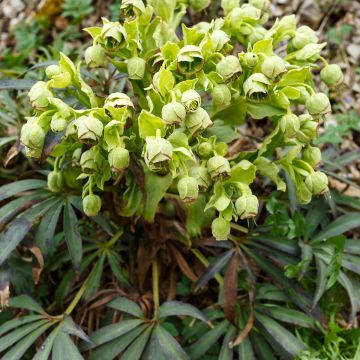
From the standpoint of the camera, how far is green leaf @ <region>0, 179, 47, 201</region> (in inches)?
45.4

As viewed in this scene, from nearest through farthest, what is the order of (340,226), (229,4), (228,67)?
1. (228,67)
2. (229,4)
3. (340,226)

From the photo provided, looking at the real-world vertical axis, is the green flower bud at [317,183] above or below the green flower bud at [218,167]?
below

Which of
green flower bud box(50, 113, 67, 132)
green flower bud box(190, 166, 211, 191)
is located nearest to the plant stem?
green flower bud box(190, 166, 211, 191)

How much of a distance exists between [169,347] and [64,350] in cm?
19

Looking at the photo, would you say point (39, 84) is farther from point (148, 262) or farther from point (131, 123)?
point (148, 262)

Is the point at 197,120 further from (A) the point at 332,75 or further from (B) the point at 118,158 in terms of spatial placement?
(A) the point at 332,75

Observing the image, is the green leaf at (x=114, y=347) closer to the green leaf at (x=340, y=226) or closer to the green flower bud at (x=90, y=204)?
the green flower bud at (x=90, y=204)

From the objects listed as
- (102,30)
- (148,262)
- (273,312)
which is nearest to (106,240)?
(148,262)

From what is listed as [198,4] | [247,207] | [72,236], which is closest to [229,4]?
[198,4]

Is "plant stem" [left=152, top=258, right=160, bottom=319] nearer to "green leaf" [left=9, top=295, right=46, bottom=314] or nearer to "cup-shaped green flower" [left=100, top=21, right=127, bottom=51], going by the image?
"green leaf" [left=9, top=295, right=46, bottom=314]

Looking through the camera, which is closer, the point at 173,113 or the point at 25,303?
the point at 173,113

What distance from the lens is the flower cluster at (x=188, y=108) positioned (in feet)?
2.98

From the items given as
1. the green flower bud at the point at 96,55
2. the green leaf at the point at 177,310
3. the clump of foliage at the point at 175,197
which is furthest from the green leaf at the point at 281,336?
the green flower bud at the point at 96,55

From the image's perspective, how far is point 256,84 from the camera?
37.5 inches
